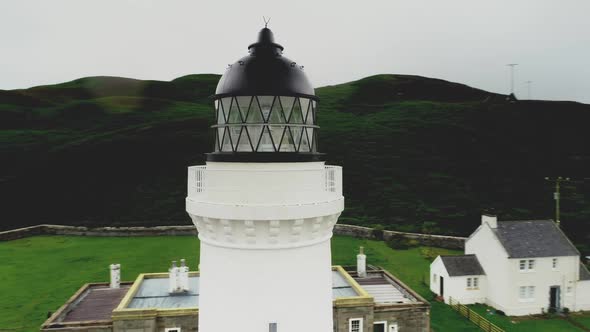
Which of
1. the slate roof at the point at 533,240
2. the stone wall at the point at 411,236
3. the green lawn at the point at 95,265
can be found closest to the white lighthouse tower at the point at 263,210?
the green lawn at the point at 95,265

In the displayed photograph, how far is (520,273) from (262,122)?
22.0 m

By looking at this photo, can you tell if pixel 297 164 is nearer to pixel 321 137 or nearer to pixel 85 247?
pixel 85 247

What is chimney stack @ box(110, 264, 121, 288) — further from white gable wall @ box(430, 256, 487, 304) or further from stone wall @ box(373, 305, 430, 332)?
white gable wall @ box(430, 256, 487, 304)

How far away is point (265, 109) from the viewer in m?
4.81

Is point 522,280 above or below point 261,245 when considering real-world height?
below

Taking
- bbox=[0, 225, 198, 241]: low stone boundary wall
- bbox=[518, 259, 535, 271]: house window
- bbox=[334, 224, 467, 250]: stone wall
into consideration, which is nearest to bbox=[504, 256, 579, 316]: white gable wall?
bbox=[518, 259, 535, 271]: house window

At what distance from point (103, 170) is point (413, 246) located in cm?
4194

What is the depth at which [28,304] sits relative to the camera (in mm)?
19141

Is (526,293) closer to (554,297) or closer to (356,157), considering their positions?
(554,297)

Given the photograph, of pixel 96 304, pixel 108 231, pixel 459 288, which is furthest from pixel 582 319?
pixel 108 231

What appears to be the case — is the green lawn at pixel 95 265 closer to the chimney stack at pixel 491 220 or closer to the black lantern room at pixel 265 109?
the chimney stack at pixel 491 220

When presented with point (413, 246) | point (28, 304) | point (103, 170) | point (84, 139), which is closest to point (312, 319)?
point (28, 304)

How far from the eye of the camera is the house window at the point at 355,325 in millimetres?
14852

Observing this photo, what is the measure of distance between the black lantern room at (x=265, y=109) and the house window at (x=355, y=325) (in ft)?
38.0
